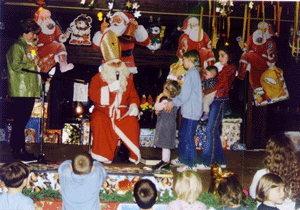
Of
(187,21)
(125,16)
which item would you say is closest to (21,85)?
(125,16)

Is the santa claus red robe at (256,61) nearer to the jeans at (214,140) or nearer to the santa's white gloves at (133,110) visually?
the jeans at (214,140)

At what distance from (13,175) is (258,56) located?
4965mm

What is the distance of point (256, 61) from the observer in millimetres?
5875

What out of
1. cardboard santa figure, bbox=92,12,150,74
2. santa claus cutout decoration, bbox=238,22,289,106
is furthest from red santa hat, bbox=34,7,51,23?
santa claus cutout decoration, bbox=238,22,289,106

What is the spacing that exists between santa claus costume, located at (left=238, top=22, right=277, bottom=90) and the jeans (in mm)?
2072

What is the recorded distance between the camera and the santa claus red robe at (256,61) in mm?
5871

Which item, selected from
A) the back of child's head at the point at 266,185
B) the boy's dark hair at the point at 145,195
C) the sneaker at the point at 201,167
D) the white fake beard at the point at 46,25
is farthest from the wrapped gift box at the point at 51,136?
the back of child's head at the point at 266,185

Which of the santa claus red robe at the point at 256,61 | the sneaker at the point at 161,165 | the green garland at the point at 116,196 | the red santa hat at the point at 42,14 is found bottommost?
the green garland at the point at 116,196

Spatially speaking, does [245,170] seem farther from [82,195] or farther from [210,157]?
[82,195]

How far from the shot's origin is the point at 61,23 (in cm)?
551

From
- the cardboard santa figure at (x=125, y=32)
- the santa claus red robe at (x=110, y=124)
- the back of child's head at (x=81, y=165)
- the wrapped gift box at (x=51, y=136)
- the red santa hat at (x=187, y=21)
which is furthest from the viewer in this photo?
the red santa hat at (x=187, y=21)

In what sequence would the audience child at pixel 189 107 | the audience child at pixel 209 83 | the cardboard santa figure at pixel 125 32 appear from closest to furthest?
the audience child at pixel 189 107 → the audience child at pixel 209 83 → the cardboard santa figure at pixel 125 32

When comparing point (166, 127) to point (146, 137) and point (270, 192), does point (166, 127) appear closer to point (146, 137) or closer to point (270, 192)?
point (270, 192)

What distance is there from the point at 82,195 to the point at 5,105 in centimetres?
397
